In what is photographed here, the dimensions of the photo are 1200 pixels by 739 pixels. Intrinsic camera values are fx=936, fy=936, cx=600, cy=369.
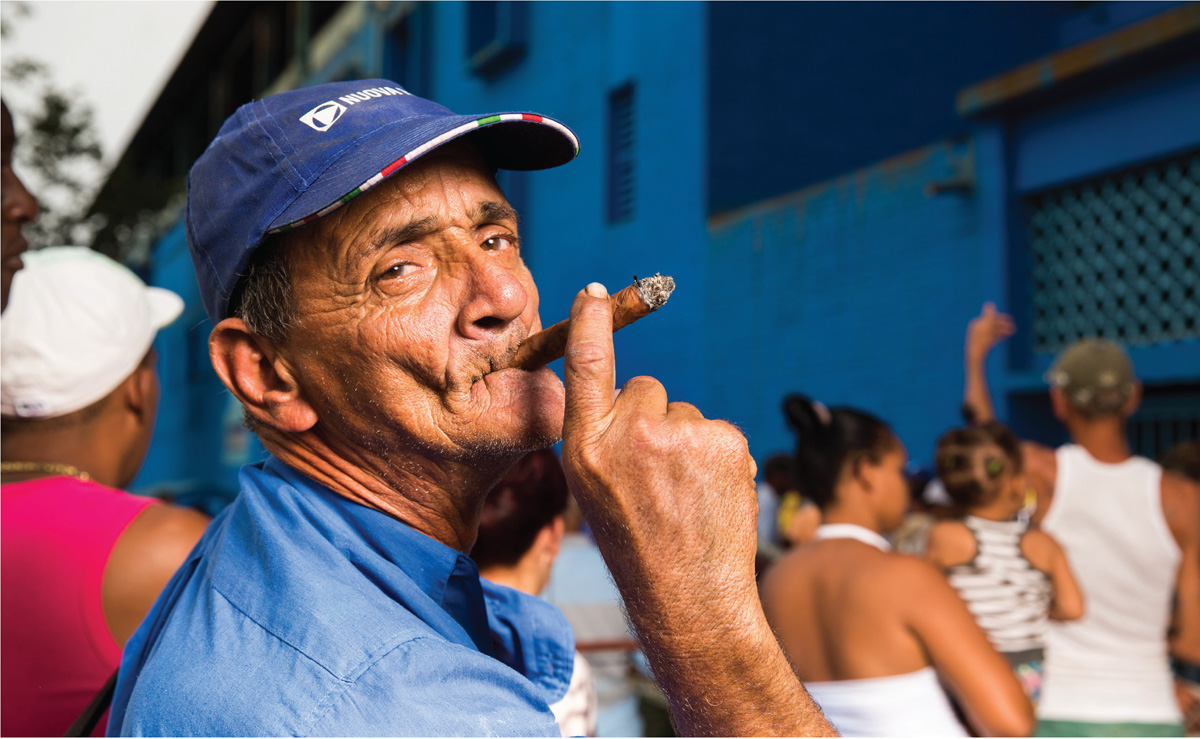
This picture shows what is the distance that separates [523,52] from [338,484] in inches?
397

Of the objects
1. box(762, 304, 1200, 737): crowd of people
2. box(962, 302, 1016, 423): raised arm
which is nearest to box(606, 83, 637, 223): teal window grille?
box(962, 302, 1016, 423): raised arm

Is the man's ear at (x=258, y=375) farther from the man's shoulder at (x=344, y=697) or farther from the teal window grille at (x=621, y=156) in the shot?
the teal window grille at (x=621, y=156)

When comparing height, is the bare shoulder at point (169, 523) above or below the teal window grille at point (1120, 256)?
below

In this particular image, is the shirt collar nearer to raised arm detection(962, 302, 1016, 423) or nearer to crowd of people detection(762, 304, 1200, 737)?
crowd of people detection(762, 304, 1200, 737)

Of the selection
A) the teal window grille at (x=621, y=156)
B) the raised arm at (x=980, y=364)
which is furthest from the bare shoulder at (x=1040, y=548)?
the teal window grille at (x=621, y=156)

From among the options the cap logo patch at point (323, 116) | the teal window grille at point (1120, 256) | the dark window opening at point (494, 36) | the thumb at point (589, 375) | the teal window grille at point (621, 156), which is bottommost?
the thumb at point (589, 375)

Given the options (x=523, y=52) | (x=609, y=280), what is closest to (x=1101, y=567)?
(x=609, y=280)

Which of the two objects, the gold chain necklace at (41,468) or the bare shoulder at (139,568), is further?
the gold chain necklace at (41,468)

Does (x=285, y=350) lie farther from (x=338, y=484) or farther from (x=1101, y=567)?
(x=1101, y=567)

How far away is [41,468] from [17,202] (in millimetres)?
663

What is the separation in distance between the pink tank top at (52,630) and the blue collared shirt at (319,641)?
643mm

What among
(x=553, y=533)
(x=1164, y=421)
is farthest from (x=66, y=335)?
Result: (x=1164, y=421)

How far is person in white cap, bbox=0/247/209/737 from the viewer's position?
1.75 meters

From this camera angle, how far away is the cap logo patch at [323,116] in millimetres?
1262
